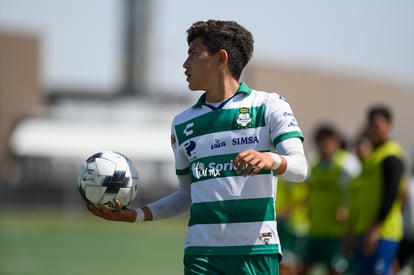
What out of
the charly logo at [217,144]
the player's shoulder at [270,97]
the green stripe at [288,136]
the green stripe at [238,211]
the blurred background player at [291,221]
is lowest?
the blurred background player at [291,221]

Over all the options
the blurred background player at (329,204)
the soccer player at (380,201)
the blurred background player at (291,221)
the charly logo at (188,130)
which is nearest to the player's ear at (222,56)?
the charly logo at (188,130)

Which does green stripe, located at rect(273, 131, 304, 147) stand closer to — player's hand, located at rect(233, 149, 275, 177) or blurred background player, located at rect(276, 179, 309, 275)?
player's hand, located at rect(233, 149, 275, 177)

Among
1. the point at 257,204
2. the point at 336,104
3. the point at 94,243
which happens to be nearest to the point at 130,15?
the point at 336,104

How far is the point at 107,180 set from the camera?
5.27 meters

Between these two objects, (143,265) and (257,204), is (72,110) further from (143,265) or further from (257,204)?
(257,204)

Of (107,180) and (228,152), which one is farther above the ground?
(228,152)

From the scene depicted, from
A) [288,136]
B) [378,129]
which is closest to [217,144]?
[288,136]

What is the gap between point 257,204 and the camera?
202 inches

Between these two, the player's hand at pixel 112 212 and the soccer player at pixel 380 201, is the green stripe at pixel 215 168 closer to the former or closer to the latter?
the player's hand at pixel 112 212

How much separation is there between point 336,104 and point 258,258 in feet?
148

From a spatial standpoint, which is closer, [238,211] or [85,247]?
[238,211]

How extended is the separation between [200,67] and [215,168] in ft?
1.84

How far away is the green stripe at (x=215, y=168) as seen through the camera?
5121 millimetres

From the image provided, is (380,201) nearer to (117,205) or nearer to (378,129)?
(378,129)
